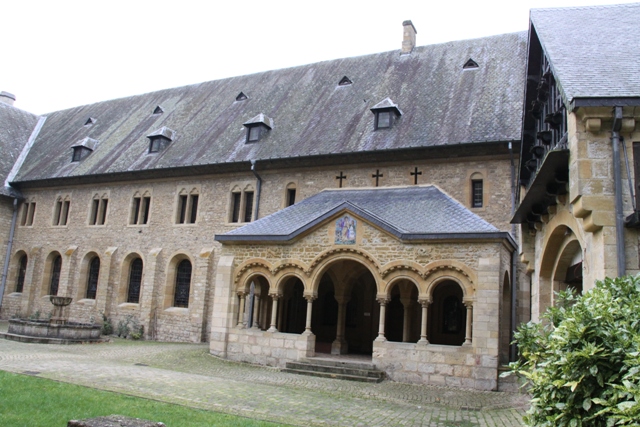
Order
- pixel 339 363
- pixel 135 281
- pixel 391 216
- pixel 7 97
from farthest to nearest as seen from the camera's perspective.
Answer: pixel 7 97 → pixel 135 281 → pixel 391 216 → pixel 339 363

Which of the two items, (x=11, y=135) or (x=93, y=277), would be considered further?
(x=11, y=135)

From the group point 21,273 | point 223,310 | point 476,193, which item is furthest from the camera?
point 21,273

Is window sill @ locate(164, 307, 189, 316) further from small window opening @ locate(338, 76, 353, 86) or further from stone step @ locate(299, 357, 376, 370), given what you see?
small window opening @ locate(338, 76, 353, 86)

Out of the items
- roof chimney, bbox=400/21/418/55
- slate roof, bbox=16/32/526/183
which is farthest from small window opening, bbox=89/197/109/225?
roof chimney, bbox=400/21/418/55

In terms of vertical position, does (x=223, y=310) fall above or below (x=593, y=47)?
below

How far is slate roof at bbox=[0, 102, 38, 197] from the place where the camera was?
96.1 ft

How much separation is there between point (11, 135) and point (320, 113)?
781 inches

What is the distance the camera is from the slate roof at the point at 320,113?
1944 cm

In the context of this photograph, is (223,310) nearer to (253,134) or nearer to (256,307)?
(256,307)

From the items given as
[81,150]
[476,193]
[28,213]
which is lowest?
[28,213]

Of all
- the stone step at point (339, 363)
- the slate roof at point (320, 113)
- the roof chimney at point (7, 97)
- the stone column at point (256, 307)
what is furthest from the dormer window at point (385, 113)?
→ the roof chimney at point (7, 97)

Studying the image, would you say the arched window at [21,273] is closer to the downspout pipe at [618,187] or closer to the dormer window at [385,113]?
the dormer window at [385,113]

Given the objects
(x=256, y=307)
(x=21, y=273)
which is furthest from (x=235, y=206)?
(x=21, y=273)

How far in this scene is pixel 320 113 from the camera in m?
23.1
